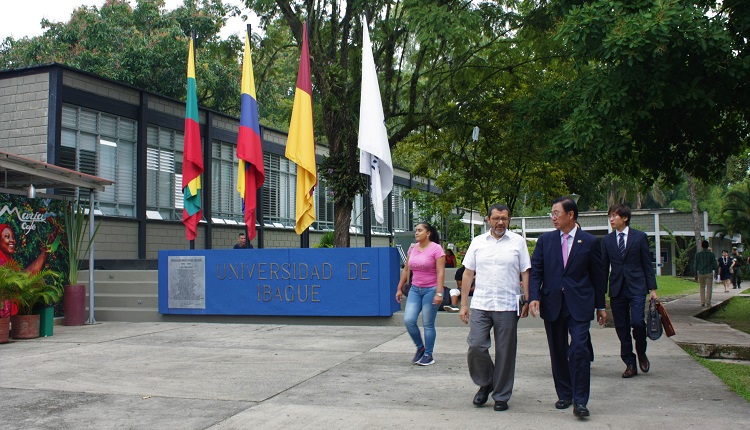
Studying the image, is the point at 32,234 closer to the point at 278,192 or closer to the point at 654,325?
the point at 654,325

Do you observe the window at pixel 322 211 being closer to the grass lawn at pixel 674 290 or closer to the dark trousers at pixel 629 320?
the grass lawn at pixel 674 290

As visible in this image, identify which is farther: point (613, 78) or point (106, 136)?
point (106, 136)

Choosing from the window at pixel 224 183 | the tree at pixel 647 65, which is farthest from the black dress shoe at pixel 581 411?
the window at pixel 224 183

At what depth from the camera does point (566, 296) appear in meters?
6.31

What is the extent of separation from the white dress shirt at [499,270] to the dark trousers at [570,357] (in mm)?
428

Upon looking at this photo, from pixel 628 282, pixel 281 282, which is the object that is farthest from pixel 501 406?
pixel 281 282

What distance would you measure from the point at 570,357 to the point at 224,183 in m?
18.5

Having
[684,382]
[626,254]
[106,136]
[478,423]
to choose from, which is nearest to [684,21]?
[626,254]

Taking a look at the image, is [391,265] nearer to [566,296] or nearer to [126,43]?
[566,296]

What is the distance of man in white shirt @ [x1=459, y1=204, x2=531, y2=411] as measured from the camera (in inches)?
255

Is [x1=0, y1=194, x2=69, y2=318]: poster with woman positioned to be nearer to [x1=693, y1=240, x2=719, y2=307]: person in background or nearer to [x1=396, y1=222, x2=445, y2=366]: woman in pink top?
[x1=396, y1=222, x2=445, y2=366]: woman in pink top

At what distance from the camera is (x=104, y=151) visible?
61.7 feet

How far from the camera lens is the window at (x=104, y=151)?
17812 mm

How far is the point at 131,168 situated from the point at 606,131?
41.7ft
